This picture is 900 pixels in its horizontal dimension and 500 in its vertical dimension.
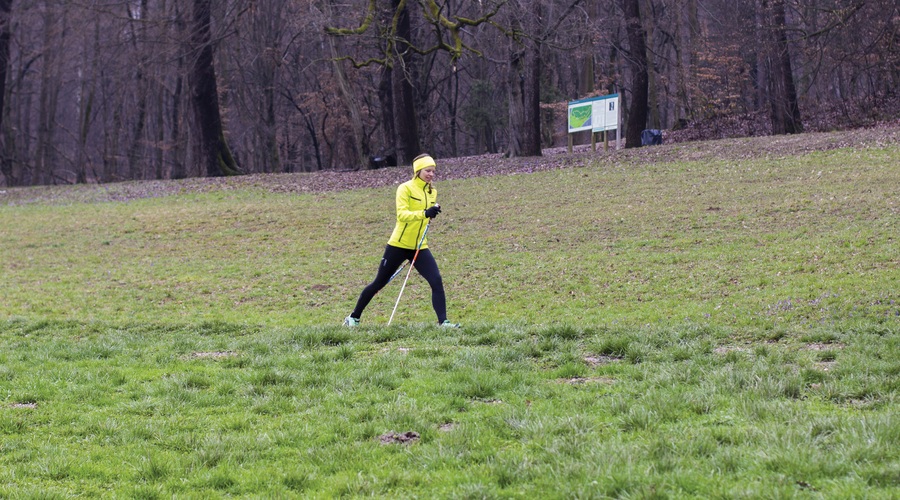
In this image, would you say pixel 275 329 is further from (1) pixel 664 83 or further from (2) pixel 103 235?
(1) pixel 664 83

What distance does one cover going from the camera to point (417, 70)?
44125mm

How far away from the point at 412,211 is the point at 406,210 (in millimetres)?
70

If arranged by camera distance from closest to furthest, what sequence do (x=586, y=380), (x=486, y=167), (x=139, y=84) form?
(x=586, y=380)
(x=486, y=167)
(x=139, y=84)

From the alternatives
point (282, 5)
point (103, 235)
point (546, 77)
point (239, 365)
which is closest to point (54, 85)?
point (282, 5)

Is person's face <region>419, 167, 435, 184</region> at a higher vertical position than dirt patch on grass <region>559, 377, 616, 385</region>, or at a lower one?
higher

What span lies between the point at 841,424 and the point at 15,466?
16.6 ft

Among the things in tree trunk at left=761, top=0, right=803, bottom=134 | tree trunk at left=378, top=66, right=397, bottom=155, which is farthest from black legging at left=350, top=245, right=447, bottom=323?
tree trunk at left=378, top=66, right=397, bottom=155

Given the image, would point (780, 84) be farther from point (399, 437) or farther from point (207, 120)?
point (399, 437)

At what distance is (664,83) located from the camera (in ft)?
135

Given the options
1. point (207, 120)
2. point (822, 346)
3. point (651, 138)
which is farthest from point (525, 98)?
point (822, 346)

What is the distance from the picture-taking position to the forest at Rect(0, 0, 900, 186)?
2850 centimetres

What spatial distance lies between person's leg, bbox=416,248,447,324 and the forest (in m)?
13.8

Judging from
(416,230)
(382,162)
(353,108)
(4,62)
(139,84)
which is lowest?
(416,230)

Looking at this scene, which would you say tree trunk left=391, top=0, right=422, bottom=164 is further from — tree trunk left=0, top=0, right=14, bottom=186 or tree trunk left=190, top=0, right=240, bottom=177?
Result: tree trunk left=0, top=0, right=14, bottom=186
